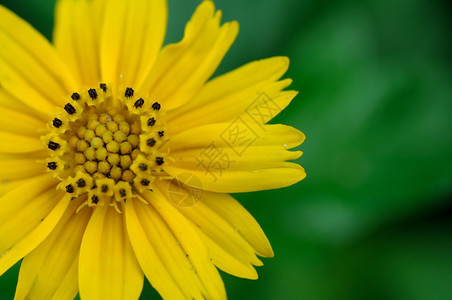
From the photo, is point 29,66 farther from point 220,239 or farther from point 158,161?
point 220,239

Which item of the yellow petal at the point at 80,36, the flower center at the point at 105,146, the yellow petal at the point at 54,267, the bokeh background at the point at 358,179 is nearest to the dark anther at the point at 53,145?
the flower center at the point at 105,146

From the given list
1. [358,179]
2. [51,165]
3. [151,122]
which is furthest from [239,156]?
[358,179]

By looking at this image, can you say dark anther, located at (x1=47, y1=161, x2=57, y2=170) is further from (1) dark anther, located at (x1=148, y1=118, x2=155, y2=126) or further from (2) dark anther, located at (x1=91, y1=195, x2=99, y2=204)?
(1) dark anther, located at (x1=148, y1=118, x2=155, y2=126)

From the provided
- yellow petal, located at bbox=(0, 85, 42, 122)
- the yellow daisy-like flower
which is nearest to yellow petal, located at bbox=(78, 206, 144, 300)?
the yellow daisy-like flower

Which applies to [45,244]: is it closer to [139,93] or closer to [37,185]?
[37,185]

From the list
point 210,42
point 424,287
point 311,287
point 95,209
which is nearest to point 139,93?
point 210,42

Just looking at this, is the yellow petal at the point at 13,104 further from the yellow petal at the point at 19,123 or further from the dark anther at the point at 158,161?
the dark anther at the point at 158,161
